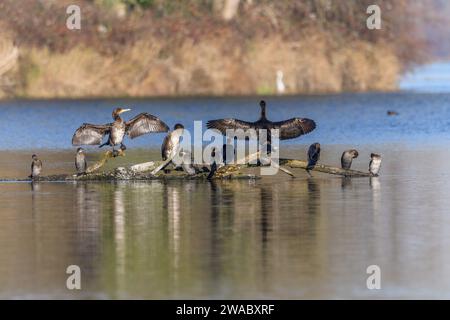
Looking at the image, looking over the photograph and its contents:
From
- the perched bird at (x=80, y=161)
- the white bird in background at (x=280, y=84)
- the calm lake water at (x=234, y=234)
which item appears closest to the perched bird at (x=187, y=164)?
the calm lake water at (x=234, y=234)

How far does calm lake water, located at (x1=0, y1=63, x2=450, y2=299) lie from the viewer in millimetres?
13797

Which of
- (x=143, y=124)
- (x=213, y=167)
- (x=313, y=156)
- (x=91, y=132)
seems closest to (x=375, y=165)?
(x=313, y=156)

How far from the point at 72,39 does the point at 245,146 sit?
32.4 meters

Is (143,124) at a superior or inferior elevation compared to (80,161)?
superior

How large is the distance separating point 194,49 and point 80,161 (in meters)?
38.0

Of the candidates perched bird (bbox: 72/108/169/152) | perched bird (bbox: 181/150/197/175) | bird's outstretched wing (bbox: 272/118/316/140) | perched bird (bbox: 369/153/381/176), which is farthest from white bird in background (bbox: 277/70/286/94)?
bird's outstretched wing (bbox: 272/118/316/140)

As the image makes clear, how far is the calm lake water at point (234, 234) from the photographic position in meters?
13.8

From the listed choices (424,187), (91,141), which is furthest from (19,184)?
(424,187)

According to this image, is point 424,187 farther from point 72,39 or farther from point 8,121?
point 72,39

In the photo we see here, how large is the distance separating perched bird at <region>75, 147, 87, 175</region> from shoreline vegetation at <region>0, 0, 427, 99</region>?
106ft

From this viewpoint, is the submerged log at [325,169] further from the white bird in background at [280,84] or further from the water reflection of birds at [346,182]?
the white bird in background at [280,84]

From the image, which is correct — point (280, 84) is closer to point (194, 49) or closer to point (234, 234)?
point (194, 49)

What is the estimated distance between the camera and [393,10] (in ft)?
234

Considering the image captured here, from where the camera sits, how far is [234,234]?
672 inches
